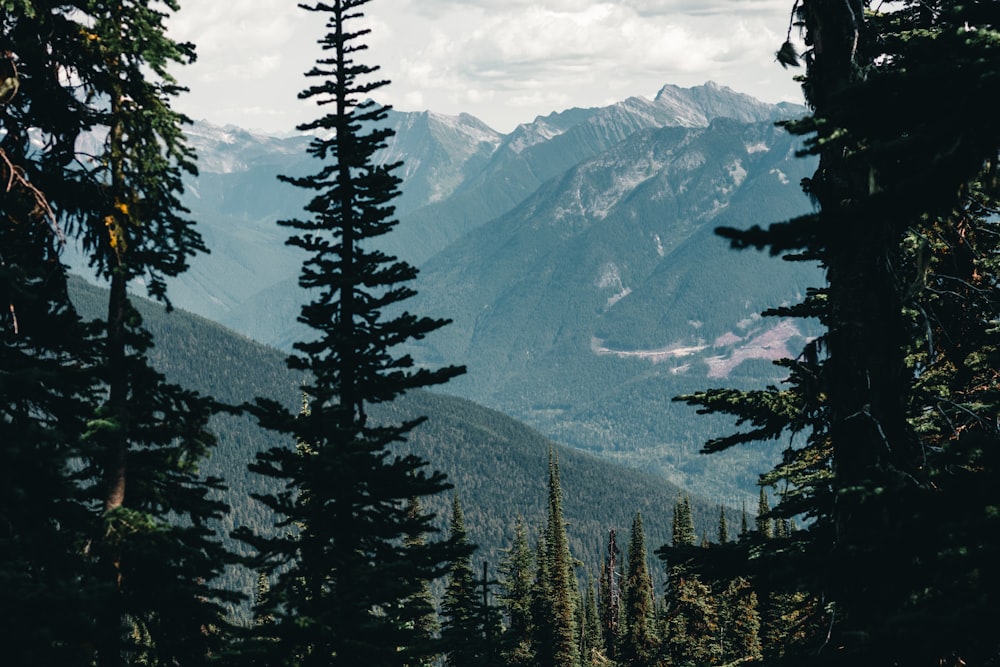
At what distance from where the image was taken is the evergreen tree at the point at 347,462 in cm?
1382

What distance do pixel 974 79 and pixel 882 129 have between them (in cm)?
63

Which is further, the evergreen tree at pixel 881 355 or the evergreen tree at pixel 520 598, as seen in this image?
the evergreen tree at pixel 520 598

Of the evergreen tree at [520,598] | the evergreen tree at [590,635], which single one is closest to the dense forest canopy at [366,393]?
the evergreen tree at [520,598]

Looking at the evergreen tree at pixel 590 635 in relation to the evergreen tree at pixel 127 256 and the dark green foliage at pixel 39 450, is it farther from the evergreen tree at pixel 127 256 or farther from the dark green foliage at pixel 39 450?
the dark green foliage at pixel 39 450

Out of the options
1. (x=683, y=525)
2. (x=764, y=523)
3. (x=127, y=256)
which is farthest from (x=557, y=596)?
(x=127, y=256)

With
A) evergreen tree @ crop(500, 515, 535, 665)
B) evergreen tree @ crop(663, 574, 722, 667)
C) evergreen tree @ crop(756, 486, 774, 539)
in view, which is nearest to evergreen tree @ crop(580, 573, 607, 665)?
evergreen tree @ crop(500, 515, 535, 665)

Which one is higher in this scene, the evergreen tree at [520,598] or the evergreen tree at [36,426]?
the evergreen tree at [36,426]

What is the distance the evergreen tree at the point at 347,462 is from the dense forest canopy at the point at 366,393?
7 cm

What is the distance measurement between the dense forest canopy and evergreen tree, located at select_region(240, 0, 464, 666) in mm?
70

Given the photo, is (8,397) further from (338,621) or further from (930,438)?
(930,438)

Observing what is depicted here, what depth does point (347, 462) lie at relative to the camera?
14359 millimetres

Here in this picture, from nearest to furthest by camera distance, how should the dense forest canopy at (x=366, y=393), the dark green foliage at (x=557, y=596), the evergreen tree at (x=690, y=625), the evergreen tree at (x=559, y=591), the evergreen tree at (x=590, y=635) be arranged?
1. the dense forest canopy at (x=366, y=393)
2. the evergreen tree at (x=690, y=625)
3. the dark green foliage at (x=557, y=596)
4. the evergreen tree at (x=559, y=591)
5. the evergreen tree at (x=590, y=635)

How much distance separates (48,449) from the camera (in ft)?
30.2

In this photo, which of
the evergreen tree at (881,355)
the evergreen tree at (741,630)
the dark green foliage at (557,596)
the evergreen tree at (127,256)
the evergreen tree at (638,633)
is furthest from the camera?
the evergreen tree at (638,633)
